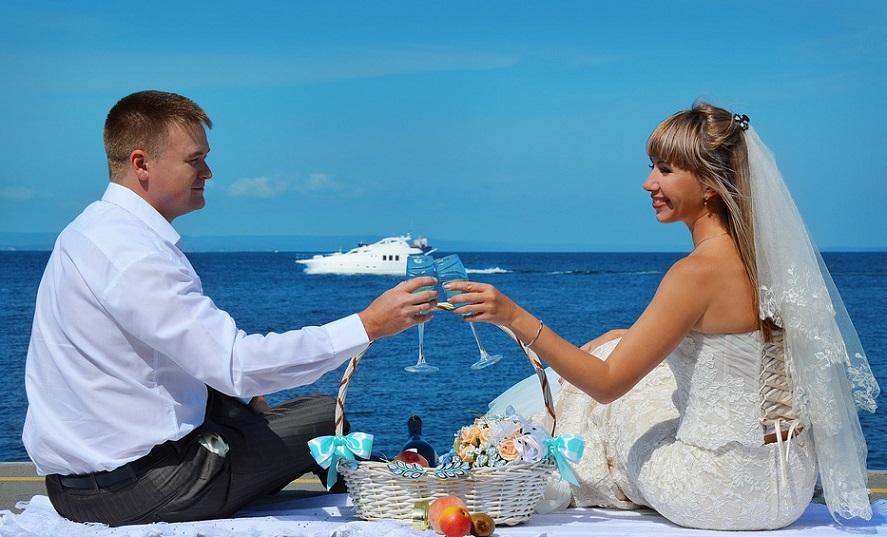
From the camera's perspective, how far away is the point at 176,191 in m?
3.29

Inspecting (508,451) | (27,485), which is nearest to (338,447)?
(508,451)

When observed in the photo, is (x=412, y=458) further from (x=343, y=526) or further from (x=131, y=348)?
(x=131, y=348)

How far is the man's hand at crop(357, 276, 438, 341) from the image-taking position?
3055 mm

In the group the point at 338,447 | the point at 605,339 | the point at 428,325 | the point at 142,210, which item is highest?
the point at 142,210

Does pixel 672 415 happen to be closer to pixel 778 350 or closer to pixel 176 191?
pixel 778 350

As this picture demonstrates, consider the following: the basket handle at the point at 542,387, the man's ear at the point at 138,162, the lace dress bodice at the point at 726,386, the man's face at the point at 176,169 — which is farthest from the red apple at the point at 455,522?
the man's ear at the point at 138,162

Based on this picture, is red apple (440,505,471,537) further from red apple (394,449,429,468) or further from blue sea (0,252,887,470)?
blue sea (0,252,887,470)

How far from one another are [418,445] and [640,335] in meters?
0.86

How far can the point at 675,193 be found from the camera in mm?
3301

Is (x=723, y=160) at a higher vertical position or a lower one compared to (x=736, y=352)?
higher

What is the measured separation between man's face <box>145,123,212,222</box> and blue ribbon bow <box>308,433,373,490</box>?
91 cm

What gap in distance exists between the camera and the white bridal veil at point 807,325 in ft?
10.5

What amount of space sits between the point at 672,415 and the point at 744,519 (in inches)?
17.7

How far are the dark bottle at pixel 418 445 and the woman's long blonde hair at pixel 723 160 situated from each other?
1.20 metres
